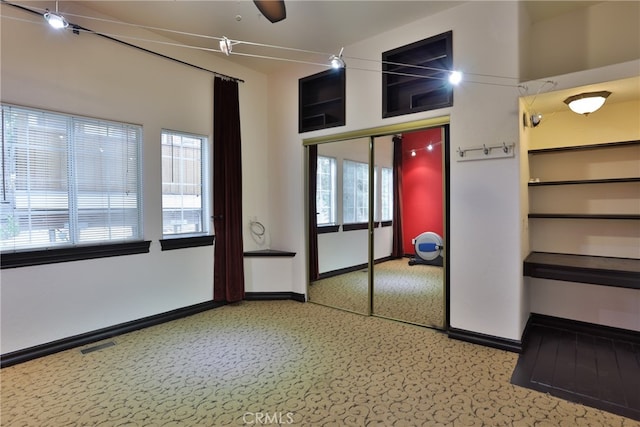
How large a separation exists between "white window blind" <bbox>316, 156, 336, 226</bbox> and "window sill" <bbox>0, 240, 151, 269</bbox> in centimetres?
214

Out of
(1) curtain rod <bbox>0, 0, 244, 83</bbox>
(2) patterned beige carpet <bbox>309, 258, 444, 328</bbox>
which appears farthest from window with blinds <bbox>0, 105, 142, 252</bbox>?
(2) patterned beige carpet <bbox>309, 258, 444, 328</bbox>

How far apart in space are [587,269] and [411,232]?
1757mm

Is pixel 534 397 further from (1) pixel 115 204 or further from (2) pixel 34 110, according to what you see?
(2) pixel 34 110

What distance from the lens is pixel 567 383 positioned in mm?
2473

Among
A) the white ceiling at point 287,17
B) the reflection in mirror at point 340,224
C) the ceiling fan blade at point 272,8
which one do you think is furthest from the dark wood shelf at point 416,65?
the ceiling fan blade at point 272,8

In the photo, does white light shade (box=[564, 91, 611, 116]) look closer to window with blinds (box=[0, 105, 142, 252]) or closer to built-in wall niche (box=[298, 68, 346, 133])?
built-in wall niche (box=[298, 68, 346, 133])

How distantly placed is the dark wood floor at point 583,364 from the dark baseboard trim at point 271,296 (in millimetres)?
2699

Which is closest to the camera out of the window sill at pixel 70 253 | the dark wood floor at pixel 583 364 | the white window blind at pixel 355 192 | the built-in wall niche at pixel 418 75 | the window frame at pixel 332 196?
the dark wood floor at pixel 583 364

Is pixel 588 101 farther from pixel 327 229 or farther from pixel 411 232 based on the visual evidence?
pixel 327 229

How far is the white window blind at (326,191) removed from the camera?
14.6 feet

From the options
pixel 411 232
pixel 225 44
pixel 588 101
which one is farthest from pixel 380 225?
pixel 225 44

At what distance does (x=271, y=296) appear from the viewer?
15.3ft

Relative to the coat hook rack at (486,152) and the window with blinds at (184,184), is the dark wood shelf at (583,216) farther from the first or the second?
the window with blinds at (184,184)

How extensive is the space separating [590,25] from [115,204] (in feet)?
16.4
